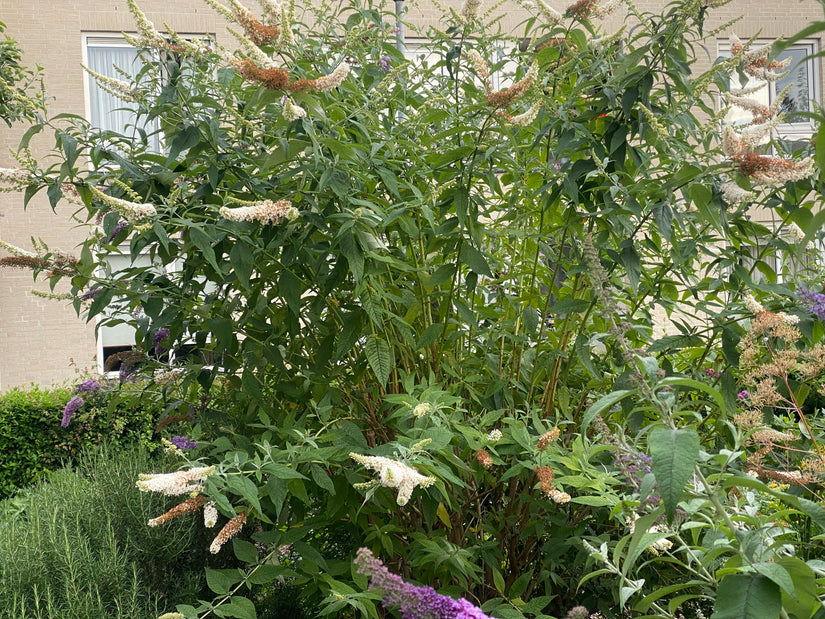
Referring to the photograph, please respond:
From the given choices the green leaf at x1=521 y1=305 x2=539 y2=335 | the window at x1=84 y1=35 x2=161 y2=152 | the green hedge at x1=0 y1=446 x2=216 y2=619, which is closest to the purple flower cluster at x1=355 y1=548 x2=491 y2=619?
the green leaf at x1=521 y1=305 x2=539 y2=335

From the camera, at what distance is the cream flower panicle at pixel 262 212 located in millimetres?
1255

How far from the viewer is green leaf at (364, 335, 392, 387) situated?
65.8 inches

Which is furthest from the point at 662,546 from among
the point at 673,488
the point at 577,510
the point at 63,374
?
the point at 63,374

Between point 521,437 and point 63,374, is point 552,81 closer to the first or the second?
point 521,437

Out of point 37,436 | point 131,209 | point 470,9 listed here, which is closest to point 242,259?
point 131,209

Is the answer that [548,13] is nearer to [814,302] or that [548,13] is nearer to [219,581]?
[814,302]

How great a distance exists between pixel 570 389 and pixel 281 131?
1191 mm

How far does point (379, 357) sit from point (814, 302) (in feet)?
3.47

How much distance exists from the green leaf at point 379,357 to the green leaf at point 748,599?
3.09 feet

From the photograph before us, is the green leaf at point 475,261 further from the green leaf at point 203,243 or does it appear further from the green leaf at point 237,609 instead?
the green leaf at point 237,609

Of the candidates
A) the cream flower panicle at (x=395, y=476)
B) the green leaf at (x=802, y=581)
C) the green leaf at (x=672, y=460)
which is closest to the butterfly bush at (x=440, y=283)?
the cream flower panicle at (x=395, y=476)

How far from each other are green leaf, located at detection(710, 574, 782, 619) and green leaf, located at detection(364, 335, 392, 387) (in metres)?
0.94

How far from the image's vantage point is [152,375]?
7.66 feet

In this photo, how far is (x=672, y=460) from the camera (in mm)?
771
